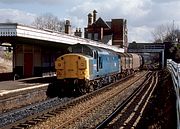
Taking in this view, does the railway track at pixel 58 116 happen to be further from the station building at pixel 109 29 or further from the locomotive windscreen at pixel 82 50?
the station building at pixel 109 29

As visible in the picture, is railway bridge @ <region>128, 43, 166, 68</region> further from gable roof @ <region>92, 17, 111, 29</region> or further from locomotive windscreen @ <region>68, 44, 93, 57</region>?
locomotive windscreen @ <region>68, 44, 93, 57</region>

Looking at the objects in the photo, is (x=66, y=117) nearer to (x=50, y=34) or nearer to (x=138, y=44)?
(x=50, y=34)

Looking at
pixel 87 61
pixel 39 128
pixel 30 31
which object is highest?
pixel 30 31

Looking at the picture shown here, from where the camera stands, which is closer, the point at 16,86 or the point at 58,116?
the point at 58,116

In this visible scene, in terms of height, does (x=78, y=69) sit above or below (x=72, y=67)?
below

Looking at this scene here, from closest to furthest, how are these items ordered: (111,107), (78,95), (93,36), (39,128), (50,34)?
(39,128) < (111,107) < (78,95) < (50,34) < (93,36)

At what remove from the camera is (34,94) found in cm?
2130

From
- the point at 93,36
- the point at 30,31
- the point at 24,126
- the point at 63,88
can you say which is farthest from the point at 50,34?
the point at 93,36

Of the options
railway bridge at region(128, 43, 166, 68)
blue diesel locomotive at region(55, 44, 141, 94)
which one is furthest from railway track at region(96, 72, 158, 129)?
railway bridge at region(128, 43, 166, 68)

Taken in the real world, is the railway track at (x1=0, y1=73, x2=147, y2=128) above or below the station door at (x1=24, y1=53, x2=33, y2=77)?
below

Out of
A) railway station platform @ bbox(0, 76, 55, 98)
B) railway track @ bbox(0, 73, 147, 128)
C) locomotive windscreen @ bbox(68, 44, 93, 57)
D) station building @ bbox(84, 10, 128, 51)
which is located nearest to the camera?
railway track @ bbox(0, 73, 147, 128)

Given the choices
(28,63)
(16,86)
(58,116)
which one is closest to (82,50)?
(16,86)

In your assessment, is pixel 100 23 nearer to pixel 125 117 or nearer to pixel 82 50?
pixel 82 50

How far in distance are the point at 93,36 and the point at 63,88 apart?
209 ft
